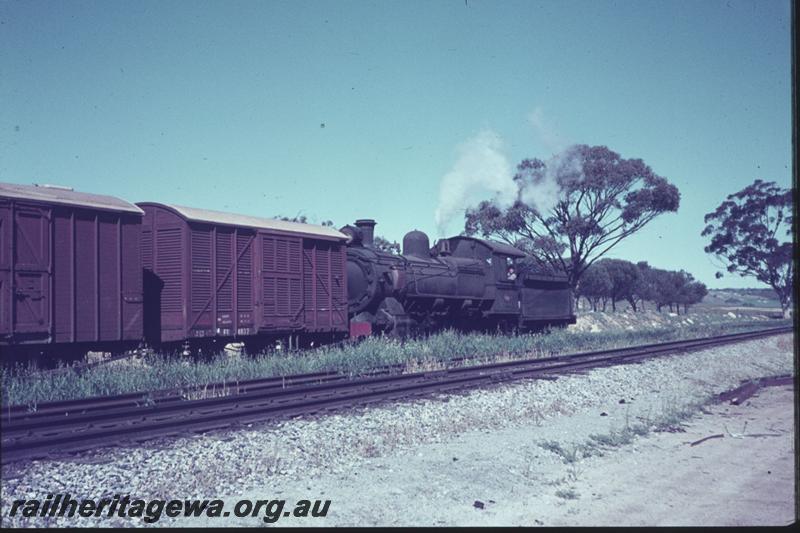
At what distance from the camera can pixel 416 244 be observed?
22.0 metres

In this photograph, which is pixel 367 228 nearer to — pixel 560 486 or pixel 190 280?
pixel 190 280

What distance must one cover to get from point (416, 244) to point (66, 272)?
41.4ft

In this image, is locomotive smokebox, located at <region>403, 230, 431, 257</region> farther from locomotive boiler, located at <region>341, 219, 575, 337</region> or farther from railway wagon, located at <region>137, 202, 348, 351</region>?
railway wagon, located at <region>137, 202, 348, 351</region>

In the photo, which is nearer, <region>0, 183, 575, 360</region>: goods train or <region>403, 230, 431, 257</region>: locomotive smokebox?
<region>0, 183, 575, 360</region>: goods train

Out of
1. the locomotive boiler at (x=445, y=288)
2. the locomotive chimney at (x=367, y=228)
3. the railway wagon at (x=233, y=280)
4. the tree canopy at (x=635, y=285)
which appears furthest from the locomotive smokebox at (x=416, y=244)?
the tree canopy at (x=635, y=285)

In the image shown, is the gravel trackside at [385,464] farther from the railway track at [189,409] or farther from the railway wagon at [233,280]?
the railway wagon at [233,280]

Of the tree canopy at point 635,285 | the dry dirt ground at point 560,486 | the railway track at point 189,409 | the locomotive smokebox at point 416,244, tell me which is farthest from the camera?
the tree canopy at point 635,285

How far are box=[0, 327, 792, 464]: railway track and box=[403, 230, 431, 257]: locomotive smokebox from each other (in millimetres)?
8530

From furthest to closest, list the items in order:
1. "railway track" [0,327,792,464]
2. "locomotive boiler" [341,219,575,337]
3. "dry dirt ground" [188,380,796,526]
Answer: "locomotive boiler" [341,219,575,337]
"railway track" [0,327,792,464]
"dry dirt ground" [188,380,796,526]

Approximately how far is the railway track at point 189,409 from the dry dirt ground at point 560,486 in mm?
2309

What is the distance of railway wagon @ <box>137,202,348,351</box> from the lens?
535 inches

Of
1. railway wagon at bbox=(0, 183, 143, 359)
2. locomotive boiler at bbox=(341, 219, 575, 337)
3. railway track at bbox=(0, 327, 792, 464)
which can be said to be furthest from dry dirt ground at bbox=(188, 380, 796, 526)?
locomotive boiler at bbox=(341, 219, 575, 337)

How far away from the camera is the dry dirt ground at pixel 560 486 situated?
5492 mm

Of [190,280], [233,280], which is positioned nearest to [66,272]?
[190,280]
